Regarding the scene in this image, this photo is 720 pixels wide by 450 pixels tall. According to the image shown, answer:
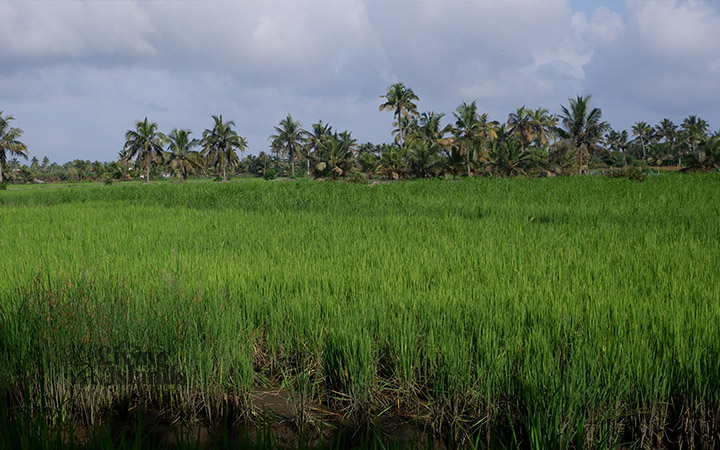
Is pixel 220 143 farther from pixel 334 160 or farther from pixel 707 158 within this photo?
pixel 707 158

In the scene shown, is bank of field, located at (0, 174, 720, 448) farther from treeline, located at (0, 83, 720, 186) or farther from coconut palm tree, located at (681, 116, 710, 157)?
coconut palm tree, located at (681, 116, 710, 157)

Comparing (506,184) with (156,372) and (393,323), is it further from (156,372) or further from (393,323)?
(156,372)

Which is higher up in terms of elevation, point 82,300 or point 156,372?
point 82,300

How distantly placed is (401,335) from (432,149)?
25669mm

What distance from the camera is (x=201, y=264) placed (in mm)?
5258

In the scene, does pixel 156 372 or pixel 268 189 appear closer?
pixel 156 372

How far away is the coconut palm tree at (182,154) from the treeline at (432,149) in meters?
0.08

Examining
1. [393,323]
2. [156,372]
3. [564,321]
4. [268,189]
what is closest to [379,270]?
[393,323]

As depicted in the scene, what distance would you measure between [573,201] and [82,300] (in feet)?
37.4

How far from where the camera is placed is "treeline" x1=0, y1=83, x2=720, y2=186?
91.6ft

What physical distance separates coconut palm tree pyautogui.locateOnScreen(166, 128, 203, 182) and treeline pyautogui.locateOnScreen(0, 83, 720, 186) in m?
0.08

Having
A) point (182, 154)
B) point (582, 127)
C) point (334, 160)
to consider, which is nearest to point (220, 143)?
point (182, 154)

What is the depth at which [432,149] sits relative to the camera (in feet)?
Result: 90.9

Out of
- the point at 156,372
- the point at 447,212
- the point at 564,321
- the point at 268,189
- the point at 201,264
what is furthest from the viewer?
the point at 268,189
